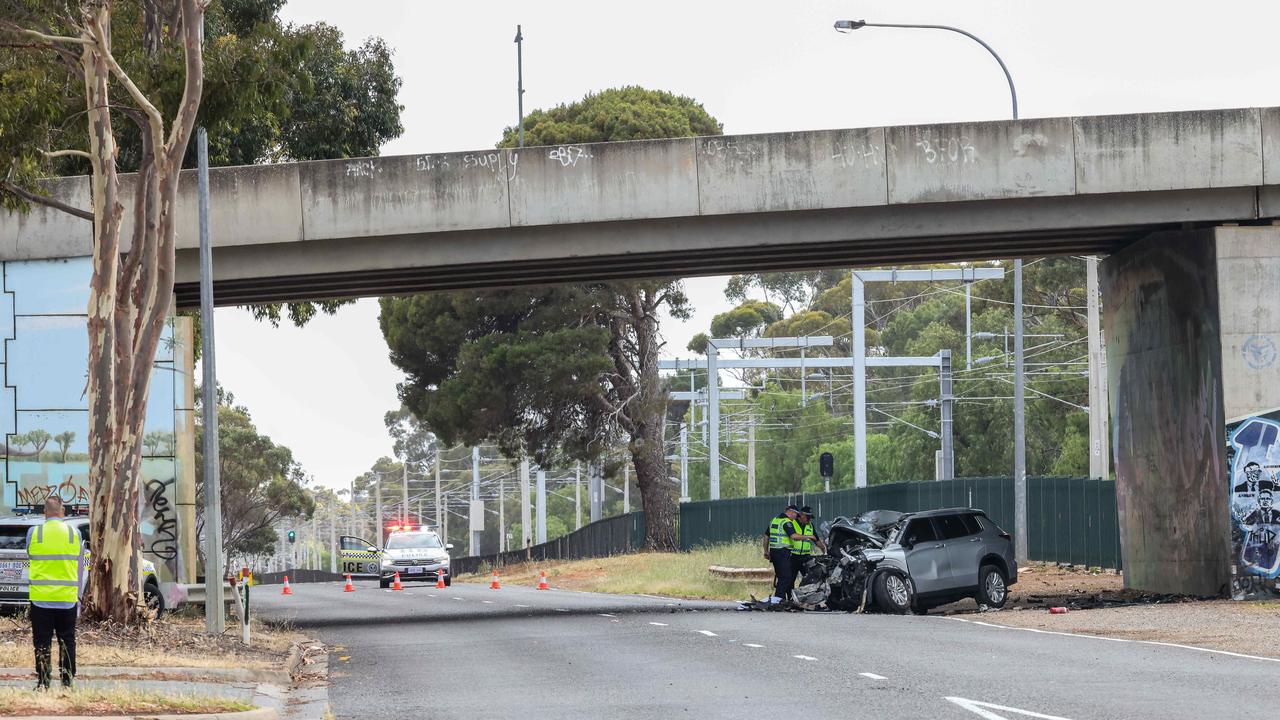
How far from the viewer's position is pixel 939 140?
80.2ft

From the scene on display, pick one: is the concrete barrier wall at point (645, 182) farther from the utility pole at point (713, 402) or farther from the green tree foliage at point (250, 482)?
the green tree foliage at point (250, 482)

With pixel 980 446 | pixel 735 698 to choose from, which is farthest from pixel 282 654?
pixel 980 446

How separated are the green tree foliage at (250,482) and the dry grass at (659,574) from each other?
2435 cm

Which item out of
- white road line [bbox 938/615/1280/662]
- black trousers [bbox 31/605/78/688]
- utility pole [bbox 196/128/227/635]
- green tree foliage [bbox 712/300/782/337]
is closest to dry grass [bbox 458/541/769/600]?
white road line [bbox 938/615/1280/662]

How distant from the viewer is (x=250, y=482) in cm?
7694

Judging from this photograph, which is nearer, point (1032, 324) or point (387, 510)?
point (1032, 324)

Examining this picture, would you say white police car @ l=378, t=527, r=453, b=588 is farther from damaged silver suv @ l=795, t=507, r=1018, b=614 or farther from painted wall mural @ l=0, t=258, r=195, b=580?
damaged silver suv @ l=795, t=507, r=1018, b=614

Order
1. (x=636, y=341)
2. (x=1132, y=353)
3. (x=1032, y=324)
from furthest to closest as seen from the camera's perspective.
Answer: (x=1032, y=324) → (x=636, y=341) → (x=1132, y=353)

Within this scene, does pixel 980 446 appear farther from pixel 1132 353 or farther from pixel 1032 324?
pixel 1132 353

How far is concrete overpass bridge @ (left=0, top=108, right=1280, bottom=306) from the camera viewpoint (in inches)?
953

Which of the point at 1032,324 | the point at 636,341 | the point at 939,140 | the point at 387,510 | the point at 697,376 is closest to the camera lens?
the point at 939,140

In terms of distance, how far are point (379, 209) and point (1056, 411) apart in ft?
161

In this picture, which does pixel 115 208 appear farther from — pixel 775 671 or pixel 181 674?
pixel 775 671

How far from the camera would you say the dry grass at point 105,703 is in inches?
460
